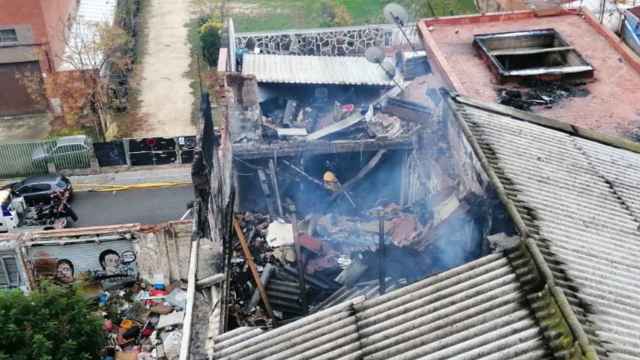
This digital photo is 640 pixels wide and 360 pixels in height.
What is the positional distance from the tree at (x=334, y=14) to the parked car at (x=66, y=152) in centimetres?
1533

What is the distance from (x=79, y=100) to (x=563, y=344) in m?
27.1

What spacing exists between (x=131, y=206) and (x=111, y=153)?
3.43 meters

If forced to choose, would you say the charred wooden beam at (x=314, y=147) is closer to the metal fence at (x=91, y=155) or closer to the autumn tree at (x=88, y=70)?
the metal fence at (x=91, y=155)

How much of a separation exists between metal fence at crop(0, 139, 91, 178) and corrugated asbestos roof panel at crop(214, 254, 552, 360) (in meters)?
21.0

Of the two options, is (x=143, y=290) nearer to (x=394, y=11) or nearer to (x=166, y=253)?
(x=166, y=253)

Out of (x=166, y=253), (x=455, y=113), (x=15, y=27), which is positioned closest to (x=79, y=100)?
(x=15, y=27)

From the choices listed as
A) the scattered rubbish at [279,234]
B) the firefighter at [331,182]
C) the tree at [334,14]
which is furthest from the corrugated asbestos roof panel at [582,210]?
the tree at [334,14]

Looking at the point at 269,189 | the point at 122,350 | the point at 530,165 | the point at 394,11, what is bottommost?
the point at 122,350

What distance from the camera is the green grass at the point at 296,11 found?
3966 centimetres

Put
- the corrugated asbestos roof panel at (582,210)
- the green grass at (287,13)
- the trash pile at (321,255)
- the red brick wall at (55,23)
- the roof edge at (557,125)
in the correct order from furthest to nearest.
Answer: the green grass at (287,13) → the red brick wall at (55,23) → the roof edge at (557,125) → the trash pile at (321,255) → the corrugated asbestos roof panel at (582,210)

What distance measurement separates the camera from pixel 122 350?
2005 cm

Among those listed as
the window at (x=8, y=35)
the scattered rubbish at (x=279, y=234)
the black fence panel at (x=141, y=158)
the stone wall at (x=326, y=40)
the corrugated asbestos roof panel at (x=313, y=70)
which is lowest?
the scattered rubbish at (x=279, y=234)

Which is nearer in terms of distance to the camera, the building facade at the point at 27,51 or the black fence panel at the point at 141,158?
the black fence panel at the point at 141,158

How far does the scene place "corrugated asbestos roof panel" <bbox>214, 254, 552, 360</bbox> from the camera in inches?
351
